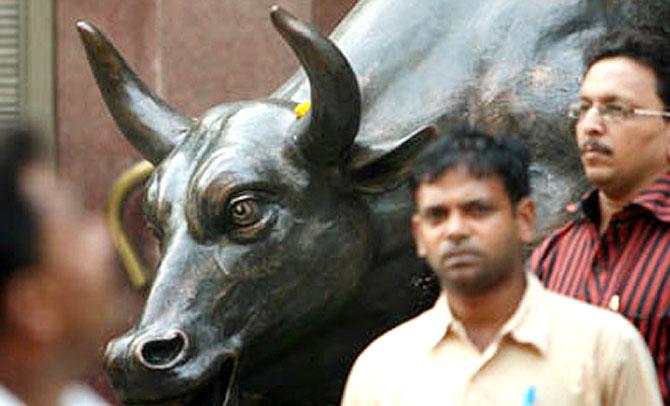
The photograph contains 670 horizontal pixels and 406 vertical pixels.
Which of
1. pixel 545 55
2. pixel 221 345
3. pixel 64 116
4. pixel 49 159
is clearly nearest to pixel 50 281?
pixel 49 159

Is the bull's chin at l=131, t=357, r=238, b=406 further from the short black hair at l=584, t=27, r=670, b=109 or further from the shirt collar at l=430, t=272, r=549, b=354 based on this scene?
the shirt collar at l=430, t=272, r=549, b=354

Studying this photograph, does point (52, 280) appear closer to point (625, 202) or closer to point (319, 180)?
point (625, 202)

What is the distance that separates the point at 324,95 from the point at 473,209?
2.93 m

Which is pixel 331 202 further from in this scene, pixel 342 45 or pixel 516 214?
pixel 516 214

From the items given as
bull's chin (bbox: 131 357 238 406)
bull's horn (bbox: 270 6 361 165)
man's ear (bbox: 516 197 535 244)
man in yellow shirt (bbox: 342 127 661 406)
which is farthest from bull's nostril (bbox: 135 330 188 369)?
man's ear (bbox: 516 197 535 244)

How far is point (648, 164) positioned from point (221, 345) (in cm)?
197

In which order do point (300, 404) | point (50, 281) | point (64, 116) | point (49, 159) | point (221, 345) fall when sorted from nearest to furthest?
point (50, 281), point (49, 159), point (221, 345), point (300, 404), point (64, 116)

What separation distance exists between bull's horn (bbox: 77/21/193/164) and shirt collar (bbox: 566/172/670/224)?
2528mm

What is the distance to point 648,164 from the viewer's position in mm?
8781

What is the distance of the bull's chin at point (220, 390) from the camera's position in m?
10.2

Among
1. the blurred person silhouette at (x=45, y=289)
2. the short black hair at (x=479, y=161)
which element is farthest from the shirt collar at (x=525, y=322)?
the blurred person silhouette at (x=45, y=289)

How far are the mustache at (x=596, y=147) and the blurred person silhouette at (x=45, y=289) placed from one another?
275 cm

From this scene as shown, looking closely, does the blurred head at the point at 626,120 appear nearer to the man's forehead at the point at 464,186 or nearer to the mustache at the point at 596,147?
the mustache at the point at 596,147

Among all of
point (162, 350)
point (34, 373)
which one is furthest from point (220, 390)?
point (34, 373)
